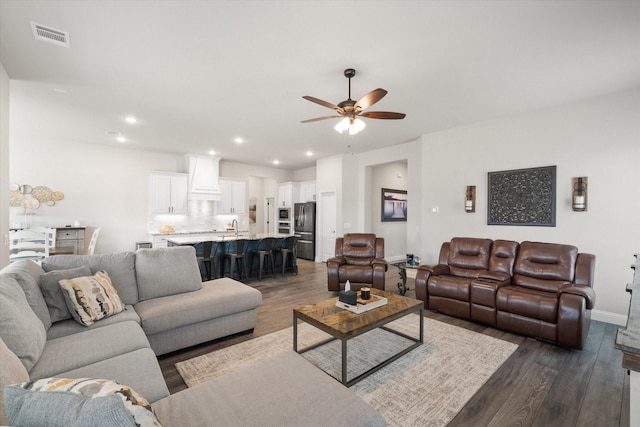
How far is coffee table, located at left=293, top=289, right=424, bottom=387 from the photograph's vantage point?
2236 millimetres

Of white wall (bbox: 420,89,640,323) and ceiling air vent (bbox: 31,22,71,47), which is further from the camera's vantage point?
white wall (bbox: 420,89,640,323)

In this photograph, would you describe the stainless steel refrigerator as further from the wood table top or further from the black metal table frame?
the wood table top

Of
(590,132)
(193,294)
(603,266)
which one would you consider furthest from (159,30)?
(603,266)

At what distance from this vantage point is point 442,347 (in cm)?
288

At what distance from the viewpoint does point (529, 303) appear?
9.98 feet

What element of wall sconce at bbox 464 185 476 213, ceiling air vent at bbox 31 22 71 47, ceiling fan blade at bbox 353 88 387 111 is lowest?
wall sconce at bbox 464 185 476 213

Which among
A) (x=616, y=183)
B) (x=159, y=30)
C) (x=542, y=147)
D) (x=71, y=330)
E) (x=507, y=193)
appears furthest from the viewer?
(x=507, y=193)

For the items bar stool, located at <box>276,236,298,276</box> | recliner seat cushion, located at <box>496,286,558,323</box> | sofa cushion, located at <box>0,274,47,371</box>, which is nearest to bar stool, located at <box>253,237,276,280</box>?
bar stool, located at <box>276,236,298,276</box>

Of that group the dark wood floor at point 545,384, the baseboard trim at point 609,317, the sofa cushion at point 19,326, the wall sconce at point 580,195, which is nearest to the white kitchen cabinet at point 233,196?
the dark wood floor at point 545,384

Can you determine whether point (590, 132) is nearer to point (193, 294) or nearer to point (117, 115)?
point (193, 294)

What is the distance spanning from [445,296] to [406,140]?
3591 millimetres

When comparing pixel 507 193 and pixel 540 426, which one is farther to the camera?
pixel 507 193

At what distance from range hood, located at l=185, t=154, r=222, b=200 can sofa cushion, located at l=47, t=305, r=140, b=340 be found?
5349 millimetres

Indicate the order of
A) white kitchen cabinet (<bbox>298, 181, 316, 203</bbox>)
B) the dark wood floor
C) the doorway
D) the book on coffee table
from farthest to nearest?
1. white kitchen cabinet (<bbox>298, 181, 316, 203</bbox>)
2. the doorway
3. the book on coffee table
4. the dark wood floor
